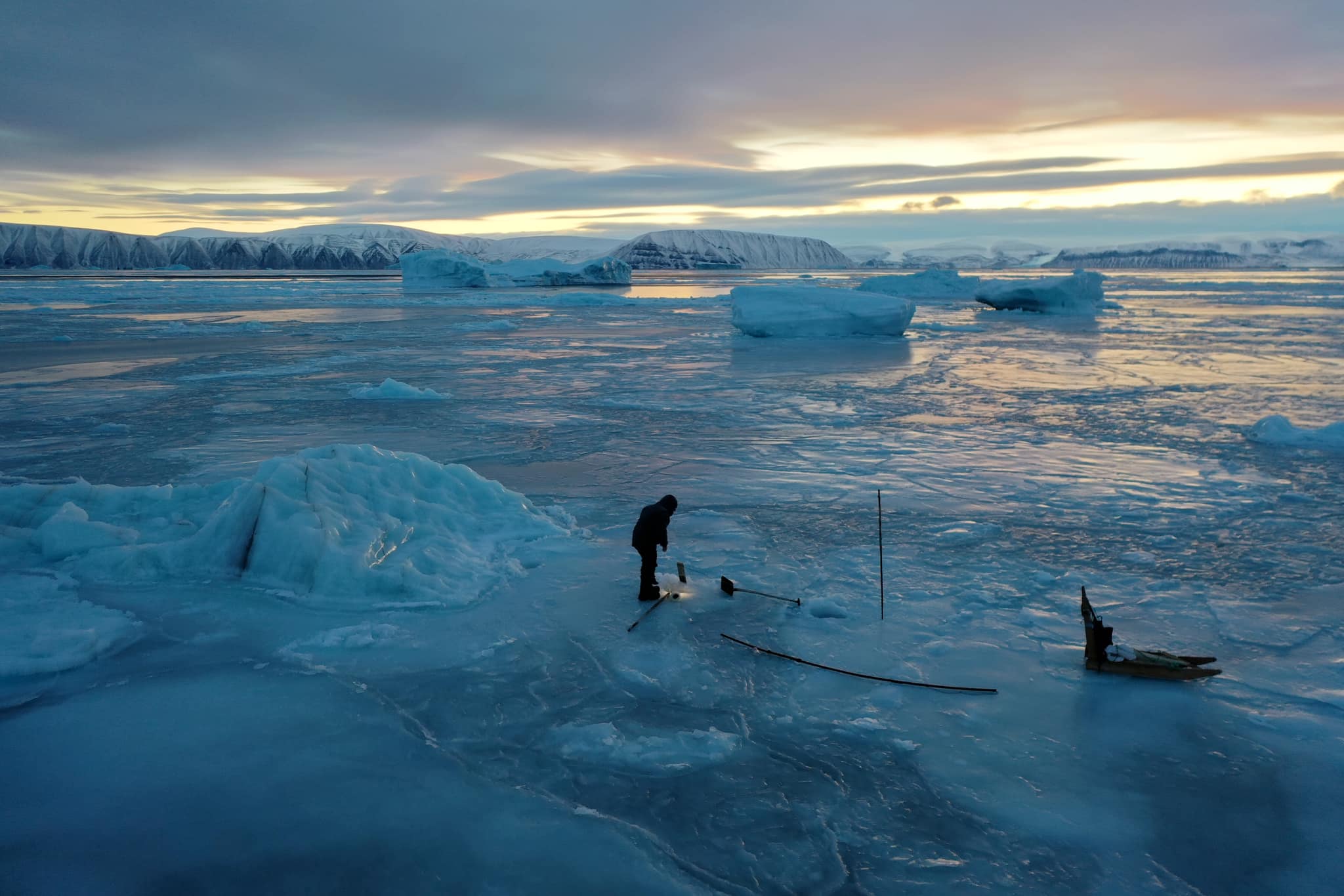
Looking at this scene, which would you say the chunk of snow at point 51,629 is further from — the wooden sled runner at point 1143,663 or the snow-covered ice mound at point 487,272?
the snow-covered ice mound at point 487,272

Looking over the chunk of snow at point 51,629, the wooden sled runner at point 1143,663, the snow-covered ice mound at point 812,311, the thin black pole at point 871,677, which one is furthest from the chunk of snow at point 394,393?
the snow-covered ice mound at point 812,311

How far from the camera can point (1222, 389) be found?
12469mm

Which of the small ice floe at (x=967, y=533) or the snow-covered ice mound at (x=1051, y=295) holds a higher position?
the snow-covered ice mound at (x=1051, y=295)

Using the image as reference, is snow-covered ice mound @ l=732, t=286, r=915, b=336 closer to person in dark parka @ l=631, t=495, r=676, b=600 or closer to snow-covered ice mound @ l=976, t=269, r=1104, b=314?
snow-covered ice mound @ l=976, t=269, r=1104, b=314

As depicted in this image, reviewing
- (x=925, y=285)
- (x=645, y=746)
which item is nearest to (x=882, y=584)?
(x=645, y=746)

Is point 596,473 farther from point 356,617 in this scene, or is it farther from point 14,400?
point 14,400

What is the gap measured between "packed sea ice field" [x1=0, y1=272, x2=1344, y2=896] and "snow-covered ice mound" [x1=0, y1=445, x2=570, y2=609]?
0.02 m

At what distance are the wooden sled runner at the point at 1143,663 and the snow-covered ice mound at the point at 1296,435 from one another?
618 centimetres

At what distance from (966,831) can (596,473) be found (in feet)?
17.5

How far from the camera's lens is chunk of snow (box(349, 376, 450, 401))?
11.8 meters

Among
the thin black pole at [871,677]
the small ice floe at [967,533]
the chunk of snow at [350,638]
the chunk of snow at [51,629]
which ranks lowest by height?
the thin black pole at [871,677]

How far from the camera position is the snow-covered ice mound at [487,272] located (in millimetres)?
55656

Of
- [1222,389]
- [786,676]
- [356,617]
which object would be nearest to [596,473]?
[356,617]

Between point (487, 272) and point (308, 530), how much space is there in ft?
186
